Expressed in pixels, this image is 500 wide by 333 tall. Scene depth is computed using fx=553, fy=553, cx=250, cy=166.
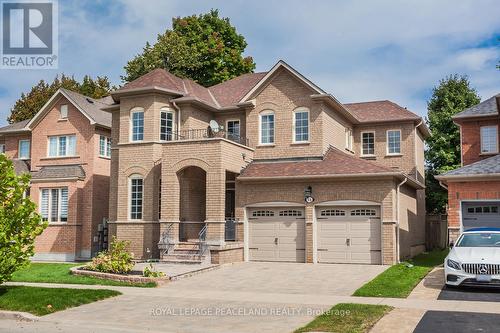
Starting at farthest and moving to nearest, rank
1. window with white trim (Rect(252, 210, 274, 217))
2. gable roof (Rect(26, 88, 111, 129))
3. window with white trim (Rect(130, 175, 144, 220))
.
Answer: gable roof (Rect(26, 88, 111, 129)) → window with white trim (Rect(130, 175, 144, 220)) → window with white trim (Rect(252, 210, 274, 217))

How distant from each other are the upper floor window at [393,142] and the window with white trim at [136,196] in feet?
44.5

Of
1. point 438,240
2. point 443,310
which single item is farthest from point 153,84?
point 438,240

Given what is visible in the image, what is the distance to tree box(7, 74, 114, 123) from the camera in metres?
45.8

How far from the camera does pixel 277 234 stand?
23391 millimetres

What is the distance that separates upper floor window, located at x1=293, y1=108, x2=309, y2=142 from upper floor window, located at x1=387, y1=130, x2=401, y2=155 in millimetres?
7159

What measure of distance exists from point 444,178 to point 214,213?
903cm

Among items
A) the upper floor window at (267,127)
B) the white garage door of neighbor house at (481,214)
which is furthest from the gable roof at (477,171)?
the upper floor window at (267,127)

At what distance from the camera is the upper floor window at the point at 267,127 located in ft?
84.1

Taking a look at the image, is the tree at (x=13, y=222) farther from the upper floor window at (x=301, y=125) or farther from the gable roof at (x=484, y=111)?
the gable roof at (x=484, y=111)

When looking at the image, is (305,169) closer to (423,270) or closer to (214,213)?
(214,213)

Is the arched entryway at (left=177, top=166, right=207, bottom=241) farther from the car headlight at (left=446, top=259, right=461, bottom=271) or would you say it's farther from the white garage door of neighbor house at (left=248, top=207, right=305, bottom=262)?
the car headlight at (left=446, top=259, right=461, bottom=271)

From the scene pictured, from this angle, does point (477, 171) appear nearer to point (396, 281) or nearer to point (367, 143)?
point (396, 281)

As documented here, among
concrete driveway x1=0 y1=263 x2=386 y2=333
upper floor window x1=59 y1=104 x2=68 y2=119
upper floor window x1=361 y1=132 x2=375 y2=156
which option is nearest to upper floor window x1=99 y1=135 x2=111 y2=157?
upper floor window x1=59 y1=104 x2=68 y2=119

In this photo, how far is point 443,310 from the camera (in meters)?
12.0
